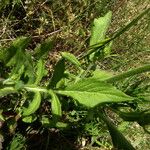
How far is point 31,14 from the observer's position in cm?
295

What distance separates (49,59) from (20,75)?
2.66 feet

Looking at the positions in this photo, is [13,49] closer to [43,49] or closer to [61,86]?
[43,49]

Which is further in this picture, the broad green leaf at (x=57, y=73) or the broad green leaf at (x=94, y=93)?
the broad green leaf at (x=57, y=73)

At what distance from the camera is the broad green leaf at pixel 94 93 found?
1.84 m

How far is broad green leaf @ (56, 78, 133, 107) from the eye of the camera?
1.84 m

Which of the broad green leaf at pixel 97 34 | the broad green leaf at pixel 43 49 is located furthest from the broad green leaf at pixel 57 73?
the broad green leaf at pixel 97 34

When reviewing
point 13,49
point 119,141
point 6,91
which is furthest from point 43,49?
point 119,141

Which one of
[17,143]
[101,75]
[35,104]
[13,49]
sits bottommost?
[17,143]

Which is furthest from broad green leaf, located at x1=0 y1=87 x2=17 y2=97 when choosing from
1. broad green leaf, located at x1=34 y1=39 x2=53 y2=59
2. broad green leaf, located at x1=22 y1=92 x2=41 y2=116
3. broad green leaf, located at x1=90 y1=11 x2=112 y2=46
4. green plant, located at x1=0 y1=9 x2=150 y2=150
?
broad green leaf, located at x1=90 y1=11 x2=112 y2=46

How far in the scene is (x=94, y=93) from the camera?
6.27ft

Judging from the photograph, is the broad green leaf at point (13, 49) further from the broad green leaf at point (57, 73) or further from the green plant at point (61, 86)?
the broad green leaf at point (57, 73)

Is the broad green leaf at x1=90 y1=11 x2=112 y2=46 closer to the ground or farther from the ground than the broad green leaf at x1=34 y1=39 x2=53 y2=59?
farther from the ground

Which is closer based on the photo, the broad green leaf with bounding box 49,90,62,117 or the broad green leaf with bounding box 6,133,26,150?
the broad green leaf with bounding box 49,90,62,117

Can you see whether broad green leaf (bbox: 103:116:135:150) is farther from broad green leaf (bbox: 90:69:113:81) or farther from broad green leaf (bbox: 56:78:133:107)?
broad green leaf (bbox: 56:78:133:107)
